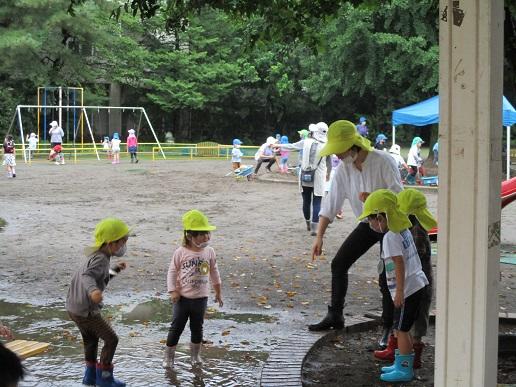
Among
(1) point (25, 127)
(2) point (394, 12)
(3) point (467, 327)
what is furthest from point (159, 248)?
(1) point (25, 127)

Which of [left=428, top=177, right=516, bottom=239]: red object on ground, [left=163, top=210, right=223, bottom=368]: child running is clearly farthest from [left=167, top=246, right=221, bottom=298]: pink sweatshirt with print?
[left=428, top=177, right=516, bottom=239]: red object on ground

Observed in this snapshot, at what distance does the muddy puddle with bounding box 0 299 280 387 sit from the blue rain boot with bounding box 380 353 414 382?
3.07 feet

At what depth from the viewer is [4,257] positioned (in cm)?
984

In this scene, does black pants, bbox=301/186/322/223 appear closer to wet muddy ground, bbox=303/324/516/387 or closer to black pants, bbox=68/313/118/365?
wet muddy ground, bbox=303/324/516/387

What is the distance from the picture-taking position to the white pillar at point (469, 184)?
3.20 meters

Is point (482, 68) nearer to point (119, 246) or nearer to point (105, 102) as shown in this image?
point (119, 246)

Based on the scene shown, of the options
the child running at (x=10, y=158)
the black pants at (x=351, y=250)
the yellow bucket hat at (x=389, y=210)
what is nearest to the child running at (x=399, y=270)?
the yellow bucket hat at (x=389, y=210)

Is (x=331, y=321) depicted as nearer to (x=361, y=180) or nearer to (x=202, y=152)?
(x=361, y=180)

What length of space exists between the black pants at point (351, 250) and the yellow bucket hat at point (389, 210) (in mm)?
1050

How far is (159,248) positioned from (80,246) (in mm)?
1161

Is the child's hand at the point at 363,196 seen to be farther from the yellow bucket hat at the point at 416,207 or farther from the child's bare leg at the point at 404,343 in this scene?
the child's bare leg at the point at 404,343

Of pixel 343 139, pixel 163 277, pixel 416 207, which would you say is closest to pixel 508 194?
pixel 163 277

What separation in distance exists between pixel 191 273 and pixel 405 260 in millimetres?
1494

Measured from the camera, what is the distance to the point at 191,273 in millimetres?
5262
